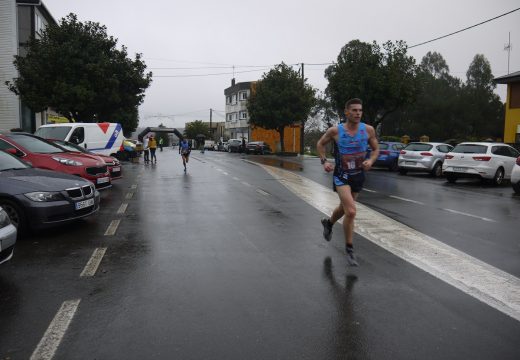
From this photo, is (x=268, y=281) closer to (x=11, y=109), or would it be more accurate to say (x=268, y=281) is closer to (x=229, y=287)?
(x=229, y=287)

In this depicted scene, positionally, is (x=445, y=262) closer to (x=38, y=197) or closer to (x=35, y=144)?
(x=38, y=197)

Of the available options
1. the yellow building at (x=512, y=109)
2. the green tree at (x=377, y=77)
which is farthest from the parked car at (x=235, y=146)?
the yellow building at (x=512, y=109)

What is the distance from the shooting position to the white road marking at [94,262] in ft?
17.3

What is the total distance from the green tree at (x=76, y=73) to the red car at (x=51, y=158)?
16.5 metres

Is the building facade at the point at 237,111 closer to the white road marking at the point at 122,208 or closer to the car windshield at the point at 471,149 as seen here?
the car windshield at the point at 471,149

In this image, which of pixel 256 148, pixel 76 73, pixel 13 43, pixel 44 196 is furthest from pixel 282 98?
pixel 44 196

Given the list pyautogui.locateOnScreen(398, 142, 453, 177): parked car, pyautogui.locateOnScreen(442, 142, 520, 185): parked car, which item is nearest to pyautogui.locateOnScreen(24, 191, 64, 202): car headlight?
pyautogui.locateOnScreen(442, 142, 520, 185): parked car

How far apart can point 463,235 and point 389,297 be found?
3636 mm

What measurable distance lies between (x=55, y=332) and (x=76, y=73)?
87.6ft

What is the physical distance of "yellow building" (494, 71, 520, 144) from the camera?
32.8 m

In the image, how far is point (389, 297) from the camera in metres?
4.50

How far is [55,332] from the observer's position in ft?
12.0

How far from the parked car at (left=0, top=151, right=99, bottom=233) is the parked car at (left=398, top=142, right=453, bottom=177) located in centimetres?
1610

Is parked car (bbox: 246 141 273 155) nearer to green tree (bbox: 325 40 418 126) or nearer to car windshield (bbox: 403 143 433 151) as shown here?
green tree (bbox: 325 40 418 126)
